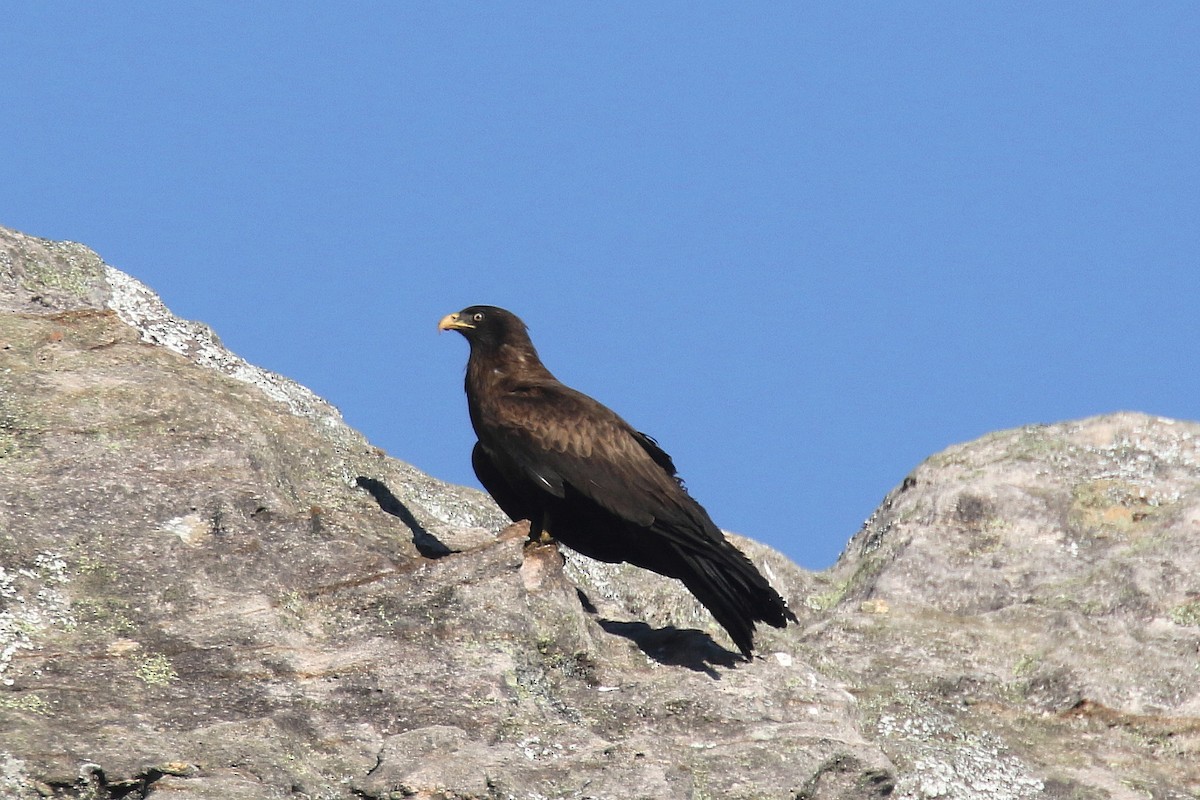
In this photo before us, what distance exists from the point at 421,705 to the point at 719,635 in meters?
3.81

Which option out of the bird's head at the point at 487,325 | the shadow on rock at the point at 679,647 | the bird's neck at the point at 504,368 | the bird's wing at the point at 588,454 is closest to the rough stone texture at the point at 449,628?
the shadow on rock at the point at 679,647

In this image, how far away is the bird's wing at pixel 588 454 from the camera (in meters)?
11.6

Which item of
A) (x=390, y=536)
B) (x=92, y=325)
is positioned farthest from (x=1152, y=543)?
(x=92, y=325)

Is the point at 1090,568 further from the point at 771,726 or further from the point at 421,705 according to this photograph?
the point at 421,705

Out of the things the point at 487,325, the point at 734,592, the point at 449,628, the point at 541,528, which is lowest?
the point at 449,628

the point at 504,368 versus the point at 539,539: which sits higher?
the point at 504,368

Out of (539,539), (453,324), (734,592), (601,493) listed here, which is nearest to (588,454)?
(601,493)

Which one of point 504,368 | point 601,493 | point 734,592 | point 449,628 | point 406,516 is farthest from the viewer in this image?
point 504,368

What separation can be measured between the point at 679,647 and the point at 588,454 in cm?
191

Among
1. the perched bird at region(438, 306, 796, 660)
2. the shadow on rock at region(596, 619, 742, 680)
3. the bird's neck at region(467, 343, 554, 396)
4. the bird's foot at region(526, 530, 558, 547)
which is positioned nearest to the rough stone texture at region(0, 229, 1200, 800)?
the shadow on rock at region(596, 619, 742, 680)

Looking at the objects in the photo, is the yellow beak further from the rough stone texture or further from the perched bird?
the rough stone texture

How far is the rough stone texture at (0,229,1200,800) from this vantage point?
851 centimetres

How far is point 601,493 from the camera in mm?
11656

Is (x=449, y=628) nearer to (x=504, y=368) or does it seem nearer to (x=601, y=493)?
(x=601, y=493)
